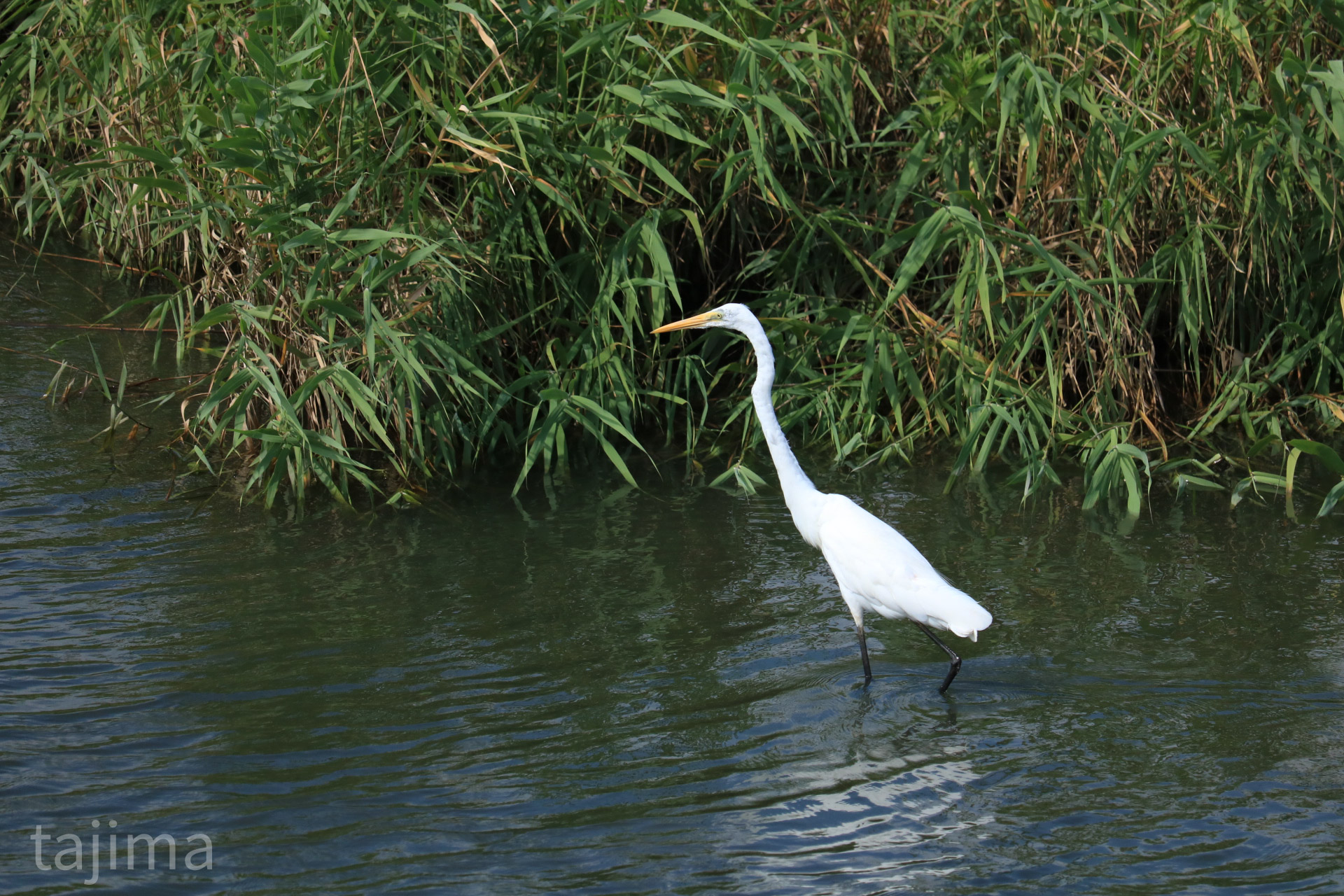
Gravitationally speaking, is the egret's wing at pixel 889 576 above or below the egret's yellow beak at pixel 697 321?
below

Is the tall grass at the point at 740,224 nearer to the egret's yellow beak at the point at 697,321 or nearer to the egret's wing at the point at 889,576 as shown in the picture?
the egret's yellow beak at the point at 697,321

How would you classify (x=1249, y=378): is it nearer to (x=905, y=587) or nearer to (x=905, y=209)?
(x=905, y=209)

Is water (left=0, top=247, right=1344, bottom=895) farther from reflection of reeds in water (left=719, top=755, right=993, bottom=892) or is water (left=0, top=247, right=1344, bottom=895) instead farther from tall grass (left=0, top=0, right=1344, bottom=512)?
tall grass (left=0, top=0, right=1344, bottom=512)

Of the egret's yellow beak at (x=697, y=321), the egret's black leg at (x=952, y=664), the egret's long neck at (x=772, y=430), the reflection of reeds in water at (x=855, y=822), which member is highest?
the egret's yellow beak at (x=697, y=321)

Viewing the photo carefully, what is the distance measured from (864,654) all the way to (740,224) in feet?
8.36

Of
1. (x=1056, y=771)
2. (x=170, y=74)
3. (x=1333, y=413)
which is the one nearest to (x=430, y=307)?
(x=170, y=74)

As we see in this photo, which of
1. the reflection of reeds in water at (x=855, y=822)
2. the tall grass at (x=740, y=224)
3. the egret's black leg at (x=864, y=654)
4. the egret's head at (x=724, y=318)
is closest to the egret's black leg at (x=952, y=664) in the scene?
the egret's black leg at (x=864, y=654)

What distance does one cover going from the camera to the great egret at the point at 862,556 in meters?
3.49

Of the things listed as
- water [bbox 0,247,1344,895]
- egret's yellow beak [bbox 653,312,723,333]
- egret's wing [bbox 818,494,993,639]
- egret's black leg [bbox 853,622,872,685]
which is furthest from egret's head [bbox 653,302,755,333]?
egret's black leg [bbox 853,622,872,685]

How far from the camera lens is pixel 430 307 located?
4.84 meters

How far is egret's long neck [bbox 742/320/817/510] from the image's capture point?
154 inches

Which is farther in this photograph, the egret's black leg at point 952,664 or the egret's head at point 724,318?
the egret's head at point 724,318

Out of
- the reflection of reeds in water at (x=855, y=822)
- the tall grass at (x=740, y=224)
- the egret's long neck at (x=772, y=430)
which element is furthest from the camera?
the tall grass at (x=740, y=224)

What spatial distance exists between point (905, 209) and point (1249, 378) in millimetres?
1669
